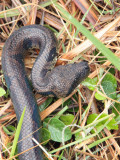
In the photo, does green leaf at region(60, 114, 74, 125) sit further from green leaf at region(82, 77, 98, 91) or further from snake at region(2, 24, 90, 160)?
green leaf at region(82, 77, 98, 91)

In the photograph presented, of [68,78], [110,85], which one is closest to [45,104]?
[68,78]

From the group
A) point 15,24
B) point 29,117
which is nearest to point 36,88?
point 29,117

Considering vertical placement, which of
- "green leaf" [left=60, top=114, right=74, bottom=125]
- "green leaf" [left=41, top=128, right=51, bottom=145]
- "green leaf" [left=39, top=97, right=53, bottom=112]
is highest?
"green leaf" [left=39, top=97, right=53, bottom=112]

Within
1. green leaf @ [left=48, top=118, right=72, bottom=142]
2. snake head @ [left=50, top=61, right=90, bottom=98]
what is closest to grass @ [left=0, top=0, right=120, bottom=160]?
green leaf @ [left=48, top=118, right=72, bottom=142]

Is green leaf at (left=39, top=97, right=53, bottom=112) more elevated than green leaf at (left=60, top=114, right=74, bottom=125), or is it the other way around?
green leaf at (left=39, top=97, right=53, bottom=112)

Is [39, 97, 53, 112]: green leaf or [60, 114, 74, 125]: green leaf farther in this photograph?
[39, 97, 53, 112]: green leaf

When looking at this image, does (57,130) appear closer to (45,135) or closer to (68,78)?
(45,135)

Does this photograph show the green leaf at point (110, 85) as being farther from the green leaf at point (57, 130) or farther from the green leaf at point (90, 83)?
the green leaf at point (57, 130)

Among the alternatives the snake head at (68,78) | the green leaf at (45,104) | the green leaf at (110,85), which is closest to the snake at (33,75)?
Answer: the snake head at (68,78)

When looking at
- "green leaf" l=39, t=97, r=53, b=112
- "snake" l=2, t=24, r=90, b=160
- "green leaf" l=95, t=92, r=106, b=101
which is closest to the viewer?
"snake" l=2, t=24, r=90, b=160
